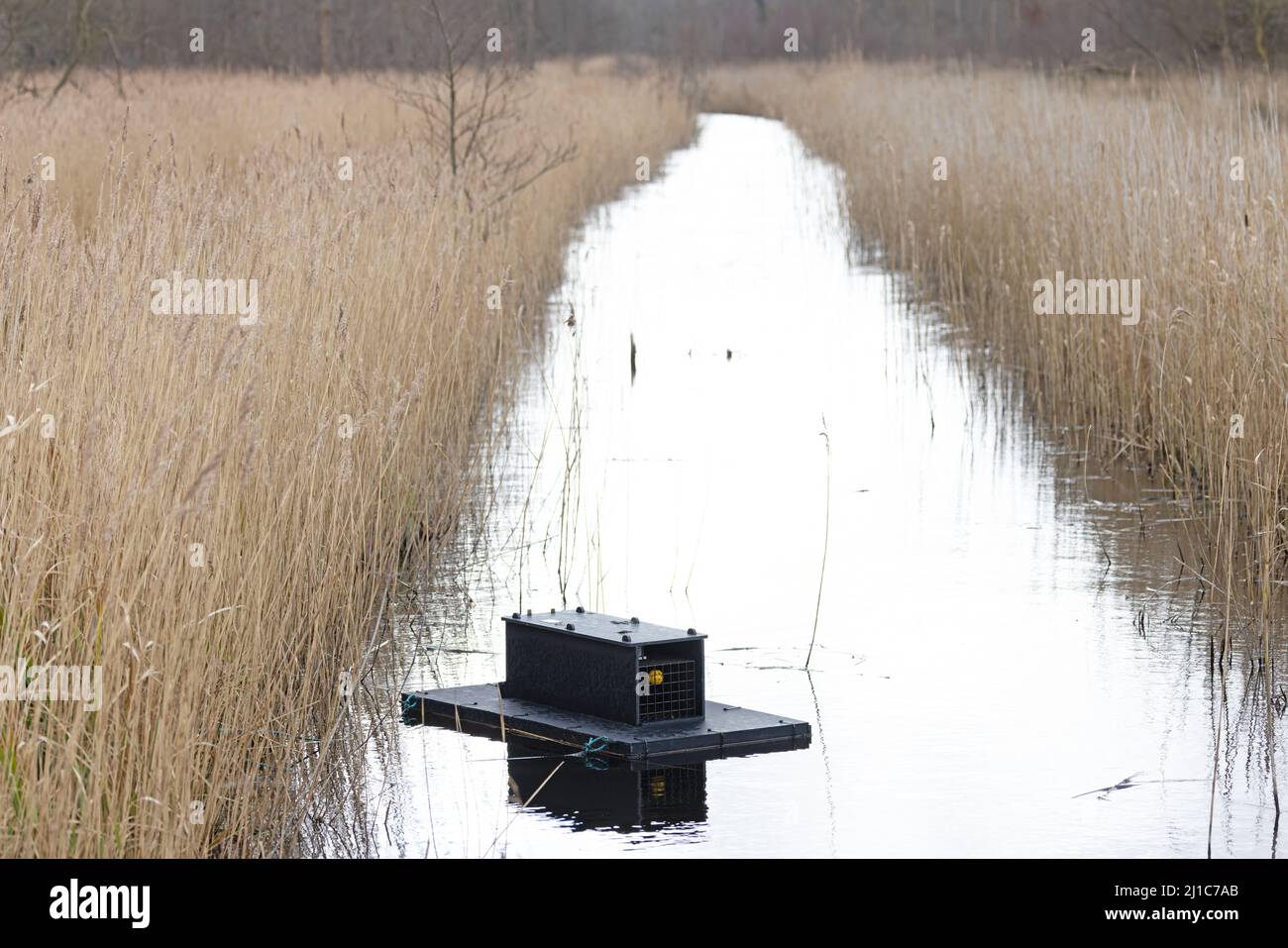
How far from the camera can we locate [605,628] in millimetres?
4418

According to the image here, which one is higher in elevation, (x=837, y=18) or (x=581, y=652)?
(x=837, y=18)

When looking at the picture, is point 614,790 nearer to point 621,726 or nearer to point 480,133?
point 621,726

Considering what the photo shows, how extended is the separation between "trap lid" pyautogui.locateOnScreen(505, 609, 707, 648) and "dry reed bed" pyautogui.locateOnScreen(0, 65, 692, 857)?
1.59 ft

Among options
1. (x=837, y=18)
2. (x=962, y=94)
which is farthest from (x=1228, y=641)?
(x=837, y=18)

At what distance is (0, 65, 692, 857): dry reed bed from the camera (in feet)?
10.5

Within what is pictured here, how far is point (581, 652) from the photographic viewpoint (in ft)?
14.4

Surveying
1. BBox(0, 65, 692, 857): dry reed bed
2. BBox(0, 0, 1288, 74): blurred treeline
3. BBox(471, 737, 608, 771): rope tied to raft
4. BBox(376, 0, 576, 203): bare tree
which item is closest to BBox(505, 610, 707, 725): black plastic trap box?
BBox(471, 737, 608, 771): rope tied to raft

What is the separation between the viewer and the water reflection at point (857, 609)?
395 cm

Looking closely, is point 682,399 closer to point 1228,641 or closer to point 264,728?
point 1228,641

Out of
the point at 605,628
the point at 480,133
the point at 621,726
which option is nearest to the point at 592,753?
the point at 621,726

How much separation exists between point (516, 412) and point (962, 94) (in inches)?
357

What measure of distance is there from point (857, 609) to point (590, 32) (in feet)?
195

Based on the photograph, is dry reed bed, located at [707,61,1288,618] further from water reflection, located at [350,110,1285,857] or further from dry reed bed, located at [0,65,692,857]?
dry reed bed, located at [0,65,692,857]

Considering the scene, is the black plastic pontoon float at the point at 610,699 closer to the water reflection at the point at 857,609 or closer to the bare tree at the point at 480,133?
the water reflection at the point at 857,609
